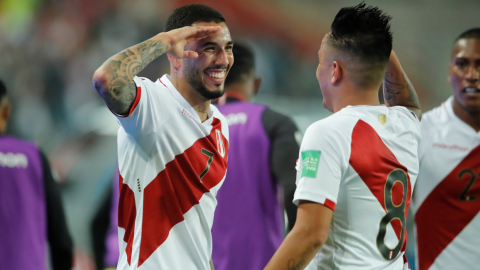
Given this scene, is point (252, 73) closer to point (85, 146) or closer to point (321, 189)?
point (321, 189)

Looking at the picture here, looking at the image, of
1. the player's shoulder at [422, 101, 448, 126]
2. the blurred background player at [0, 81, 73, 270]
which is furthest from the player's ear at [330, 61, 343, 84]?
the blurred background player at [0, 81, 73, 270]

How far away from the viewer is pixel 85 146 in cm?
792

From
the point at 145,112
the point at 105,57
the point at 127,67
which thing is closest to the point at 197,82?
the point at 145,112

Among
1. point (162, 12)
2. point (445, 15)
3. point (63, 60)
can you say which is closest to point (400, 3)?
point (445, 15)

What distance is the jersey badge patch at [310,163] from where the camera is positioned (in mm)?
2061

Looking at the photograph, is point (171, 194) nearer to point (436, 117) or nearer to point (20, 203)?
point (20, 203)

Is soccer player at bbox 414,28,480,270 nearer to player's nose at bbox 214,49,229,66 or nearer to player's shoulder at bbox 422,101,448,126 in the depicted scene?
player's shoulder at bbox 422,101,448,126

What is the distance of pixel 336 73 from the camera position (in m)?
2.31

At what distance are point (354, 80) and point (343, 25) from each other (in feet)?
0.84

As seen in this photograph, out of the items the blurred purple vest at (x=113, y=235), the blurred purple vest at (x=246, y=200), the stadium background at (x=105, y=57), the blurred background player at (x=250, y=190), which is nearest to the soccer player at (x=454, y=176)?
the blurred background player at (x=250, y=190)

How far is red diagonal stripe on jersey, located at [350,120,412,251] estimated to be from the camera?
2.11 m

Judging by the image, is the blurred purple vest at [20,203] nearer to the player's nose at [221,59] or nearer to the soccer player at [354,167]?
the player's nose at [221,59]

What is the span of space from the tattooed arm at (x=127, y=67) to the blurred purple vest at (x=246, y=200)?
1595 millimetres

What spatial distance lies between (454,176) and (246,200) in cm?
156
